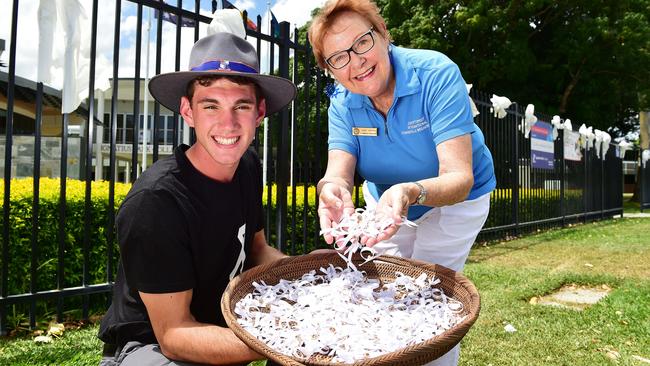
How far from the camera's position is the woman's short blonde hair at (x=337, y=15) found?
2180 mm

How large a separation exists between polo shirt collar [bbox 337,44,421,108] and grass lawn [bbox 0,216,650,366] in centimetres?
201

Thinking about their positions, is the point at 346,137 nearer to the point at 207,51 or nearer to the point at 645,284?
the point at 207,51

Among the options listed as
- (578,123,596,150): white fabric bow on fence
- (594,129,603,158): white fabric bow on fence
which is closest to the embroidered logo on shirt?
(578,123,596,150): white fabric bow on fence

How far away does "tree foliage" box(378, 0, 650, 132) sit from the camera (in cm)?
1956

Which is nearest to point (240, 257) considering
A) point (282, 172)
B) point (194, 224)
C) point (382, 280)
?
point (194, 224)

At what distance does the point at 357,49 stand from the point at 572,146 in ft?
42.7

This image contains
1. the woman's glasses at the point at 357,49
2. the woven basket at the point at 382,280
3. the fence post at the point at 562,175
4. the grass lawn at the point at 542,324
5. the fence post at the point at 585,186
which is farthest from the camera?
the fence post at the point at 585,186

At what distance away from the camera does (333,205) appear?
6.78ft

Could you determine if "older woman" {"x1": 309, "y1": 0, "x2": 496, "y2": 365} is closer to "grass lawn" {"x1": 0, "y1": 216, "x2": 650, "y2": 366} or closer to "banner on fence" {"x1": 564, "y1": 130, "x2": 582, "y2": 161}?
"grass lawn" {"x1": 0, "y1": 216, "x2": 650, "y2": 366}

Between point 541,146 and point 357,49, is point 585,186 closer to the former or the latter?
point 541,146

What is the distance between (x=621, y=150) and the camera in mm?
17641

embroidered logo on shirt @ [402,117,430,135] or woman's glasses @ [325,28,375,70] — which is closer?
woman's glasses @ [325,28,375,70]

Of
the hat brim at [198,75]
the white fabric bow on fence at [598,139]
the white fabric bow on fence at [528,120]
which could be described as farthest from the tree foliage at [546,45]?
the hat brim at [198,75]

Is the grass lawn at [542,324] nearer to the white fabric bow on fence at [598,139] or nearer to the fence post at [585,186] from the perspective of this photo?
the fence post at [585,186]
